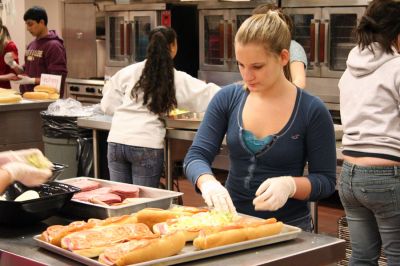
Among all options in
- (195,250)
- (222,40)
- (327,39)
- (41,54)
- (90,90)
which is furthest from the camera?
(90,90)

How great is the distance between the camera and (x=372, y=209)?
3400mm

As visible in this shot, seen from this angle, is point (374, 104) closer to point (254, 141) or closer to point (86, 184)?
point (254, 141)

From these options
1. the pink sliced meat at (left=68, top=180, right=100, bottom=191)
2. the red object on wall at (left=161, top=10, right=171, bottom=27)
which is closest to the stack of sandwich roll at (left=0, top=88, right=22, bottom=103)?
the red object on wall at (left=161, top=10, right=171, bottom=27)

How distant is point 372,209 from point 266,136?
3.15 feet

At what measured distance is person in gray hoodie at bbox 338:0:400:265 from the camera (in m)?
3.29

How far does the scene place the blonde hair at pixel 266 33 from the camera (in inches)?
102

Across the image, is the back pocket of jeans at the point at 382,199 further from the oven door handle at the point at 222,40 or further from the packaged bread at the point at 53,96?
the oven door handle at the point at 222,40

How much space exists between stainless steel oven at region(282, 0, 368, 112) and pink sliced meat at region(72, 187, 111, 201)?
463cm

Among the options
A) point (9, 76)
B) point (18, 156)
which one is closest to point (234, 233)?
point (18, 156)

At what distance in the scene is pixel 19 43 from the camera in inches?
397

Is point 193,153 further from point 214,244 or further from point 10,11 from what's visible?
point 10,11

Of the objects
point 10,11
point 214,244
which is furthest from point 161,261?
point 10,11

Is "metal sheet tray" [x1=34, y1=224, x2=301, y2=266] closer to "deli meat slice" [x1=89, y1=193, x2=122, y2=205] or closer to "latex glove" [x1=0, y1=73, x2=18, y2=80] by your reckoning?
"deli meat slice" [x1=89, y1=193, x2=122, y2=205]

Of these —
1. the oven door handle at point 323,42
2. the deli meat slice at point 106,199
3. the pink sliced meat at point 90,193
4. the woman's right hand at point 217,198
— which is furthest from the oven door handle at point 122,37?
the woman's right hand at point 217,198
